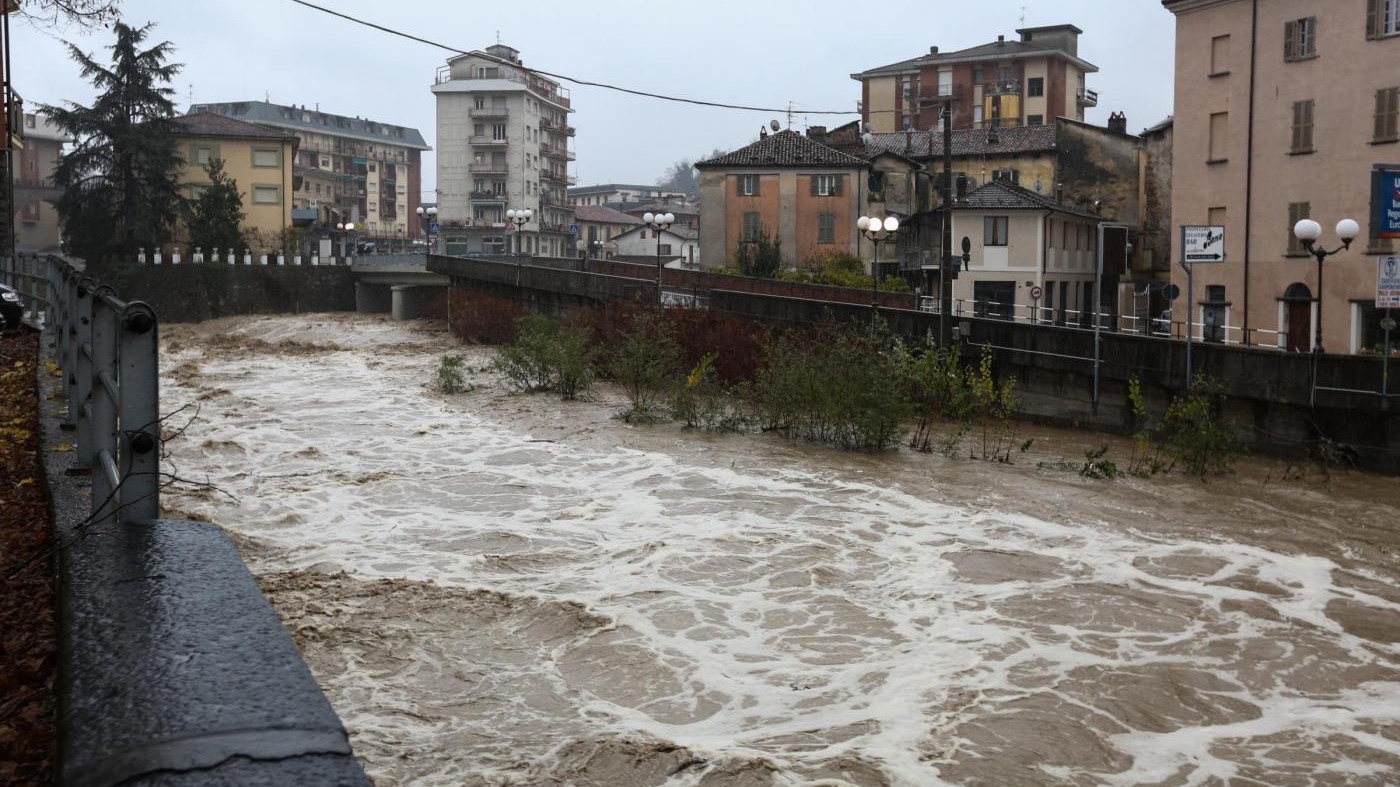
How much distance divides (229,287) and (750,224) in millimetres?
23857

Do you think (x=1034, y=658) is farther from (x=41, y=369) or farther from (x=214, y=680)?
(x=41, y=369)

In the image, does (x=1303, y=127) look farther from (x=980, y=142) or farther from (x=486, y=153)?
(x=486, y=153)

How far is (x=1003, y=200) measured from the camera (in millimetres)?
50000

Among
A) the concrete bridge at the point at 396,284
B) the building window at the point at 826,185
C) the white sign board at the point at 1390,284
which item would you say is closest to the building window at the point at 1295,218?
the white sign board at the point at 1390,284

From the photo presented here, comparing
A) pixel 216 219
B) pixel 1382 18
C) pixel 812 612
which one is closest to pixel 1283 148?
pixel 1382 18

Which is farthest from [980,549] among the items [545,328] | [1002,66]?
[1002,66]

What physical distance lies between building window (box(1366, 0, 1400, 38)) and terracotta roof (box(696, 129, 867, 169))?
27.2 m

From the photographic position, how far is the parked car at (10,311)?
2027 centimetres

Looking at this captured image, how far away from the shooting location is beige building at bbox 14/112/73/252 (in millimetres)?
87062

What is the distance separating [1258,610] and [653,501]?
6882 millimetres

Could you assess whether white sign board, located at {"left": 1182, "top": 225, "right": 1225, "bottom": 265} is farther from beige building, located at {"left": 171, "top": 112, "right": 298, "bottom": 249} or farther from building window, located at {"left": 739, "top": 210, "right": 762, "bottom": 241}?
beige building, located at {"left": 171, "top": 112, "right": 298, "bottom": 249}

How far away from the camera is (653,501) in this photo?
1561cm

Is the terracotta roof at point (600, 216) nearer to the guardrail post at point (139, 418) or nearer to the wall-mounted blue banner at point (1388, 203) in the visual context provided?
the wall-mounted blue banner at point (1388, 203)

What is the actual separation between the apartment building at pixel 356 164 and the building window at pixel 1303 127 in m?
80.3
